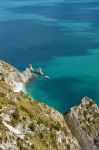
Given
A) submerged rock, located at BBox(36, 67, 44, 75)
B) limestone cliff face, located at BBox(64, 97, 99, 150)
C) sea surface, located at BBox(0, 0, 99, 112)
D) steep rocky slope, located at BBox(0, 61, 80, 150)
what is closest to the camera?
steep rocky slope, located at BBox(0, 61, 80, 150)

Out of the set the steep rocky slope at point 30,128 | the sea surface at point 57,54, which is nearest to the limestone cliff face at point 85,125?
the steep rocky slope at point 30,128

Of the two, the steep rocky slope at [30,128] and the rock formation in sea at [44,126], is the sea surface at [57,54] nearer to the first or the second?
the rock formation in sea at [44,126]

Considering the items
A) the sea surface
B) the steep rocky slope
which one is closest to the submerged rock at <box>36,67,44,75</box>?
the sea surface

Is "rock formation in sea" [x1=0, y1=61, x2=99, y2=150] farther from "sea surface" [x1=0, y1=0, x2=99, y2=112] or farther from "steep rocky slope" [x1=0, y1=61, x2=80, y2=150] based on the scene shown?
"sea surface" [x1=0, y1=0, x2=99, y2=112]

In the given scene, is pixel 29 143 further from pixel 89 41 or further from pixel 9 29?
pixel 9 29

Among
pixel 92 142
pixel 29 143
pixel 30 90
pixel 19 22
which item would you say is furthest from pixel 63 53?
pixel 29 143

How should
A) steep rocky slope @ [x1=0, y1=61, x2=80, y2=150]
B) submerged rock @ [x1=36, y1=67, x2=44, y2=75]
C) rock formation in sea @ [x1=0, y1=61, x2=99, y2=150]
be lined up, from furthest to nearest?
submerged rock @ [x1=36, y1=67, x2=44, y2=75]
rock formation in sea @ [x1=0, y1=61, x2=99, y2=150]
steep rocky slope @ [x1=0, y1=61, x2=80, y2=150]

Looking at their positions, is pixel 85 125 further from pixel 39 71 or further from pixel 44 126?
pixel 39 71

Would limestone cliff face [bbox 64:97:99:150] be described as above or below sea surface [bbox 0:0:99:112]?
below
